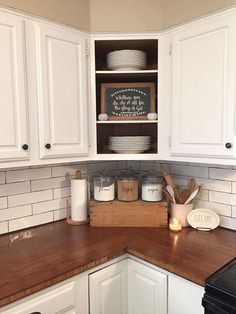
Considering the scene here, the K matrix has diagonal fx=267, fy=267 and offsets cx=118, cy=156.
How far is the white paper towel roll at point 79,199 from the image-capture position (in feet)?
5.82

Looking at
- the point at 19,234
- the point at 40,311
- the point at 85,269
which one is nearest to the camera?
the point at 40,311

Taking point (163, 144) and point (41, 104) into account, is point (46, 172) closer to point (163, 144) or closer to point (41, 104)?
point (41, 104)

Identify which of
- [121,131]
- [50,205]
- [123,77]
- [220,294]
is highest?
[123,77]

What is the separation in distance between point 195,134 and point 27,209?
1.13m

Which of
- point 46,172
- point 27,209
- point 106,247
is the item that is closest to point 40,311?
point 106,247

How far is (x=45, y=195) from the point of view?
5.85 ft

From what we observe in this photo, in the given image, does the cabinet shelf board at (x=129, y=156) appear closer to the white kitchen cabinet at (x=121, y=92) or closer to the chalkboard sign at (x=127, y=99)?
the white kitchen cabinet at (x=121, y=92)

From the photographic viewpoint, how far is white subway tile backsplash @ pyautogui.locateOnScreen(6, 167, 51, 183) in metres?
1.62

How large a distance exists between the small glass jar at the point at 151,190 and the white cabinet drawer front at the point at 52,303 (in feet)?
2.42

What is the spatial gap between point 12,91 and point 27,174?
581 mm

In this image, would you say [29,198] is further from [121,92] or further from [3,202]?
[121,92]

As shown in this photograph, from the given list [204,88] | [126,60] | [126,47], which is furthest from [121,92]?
[204,88]

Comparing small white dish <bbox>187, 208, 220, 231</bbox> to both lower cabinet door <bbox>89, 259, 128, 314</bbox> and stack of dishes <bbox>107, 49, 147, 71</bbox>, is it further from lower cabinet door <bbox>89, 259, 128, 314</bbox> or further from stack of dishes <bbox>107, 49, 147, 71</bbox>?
stack of dishes <bbox>107, 49, 147, 71</bbox>

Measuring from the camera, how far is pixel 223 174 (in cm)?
166
